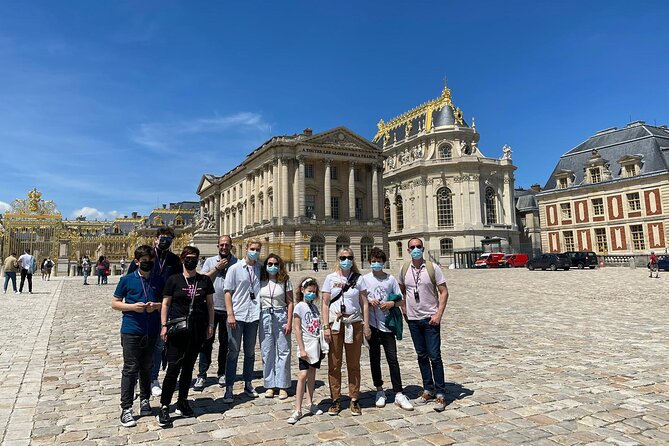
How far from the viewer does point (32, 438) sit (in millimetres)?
4332

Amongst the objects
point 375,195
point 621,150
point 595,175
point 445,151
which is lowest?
point 375,195

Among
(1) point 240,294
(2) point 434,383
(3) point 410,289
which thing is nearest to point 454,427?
(2) point 434,383

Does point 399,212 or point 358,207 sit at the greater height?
point 399,212

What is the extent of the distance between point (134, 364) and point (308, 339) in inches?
74.2

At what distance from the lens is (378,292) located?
5.38m

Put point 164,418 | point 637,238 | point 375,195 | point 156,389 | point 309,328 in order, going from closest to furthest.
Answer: point 164,418
point 309,328
point 156,389
point 637,238
point 375,195

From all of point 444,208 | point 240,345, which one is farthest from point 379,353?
point 444,208

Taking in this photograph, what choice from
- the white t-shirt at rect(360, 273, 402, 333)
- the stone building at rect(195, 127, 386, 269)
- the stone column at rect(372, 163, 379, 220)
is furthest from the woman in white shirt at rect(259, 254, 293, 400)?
the stone column at rect(372, 163, 379, 220)

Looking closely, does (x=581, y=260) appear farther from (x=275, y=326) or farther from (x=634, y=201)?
(x=275, y=326)

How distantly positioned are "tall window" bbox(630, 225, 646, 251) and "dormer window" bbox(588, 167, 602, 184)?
644 centimetres

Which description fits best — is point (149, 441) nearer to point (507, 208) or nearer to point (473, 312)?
point (473, 312)

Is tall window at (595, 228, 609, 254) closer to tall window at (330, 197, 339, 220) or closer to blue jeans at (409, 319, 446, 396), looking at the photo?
tall window at (330, 197, 339, 220)

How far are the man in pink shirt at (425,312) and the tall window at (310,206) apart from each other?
157 ft

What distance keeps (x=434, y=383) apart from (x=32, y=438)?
14.3 feet
